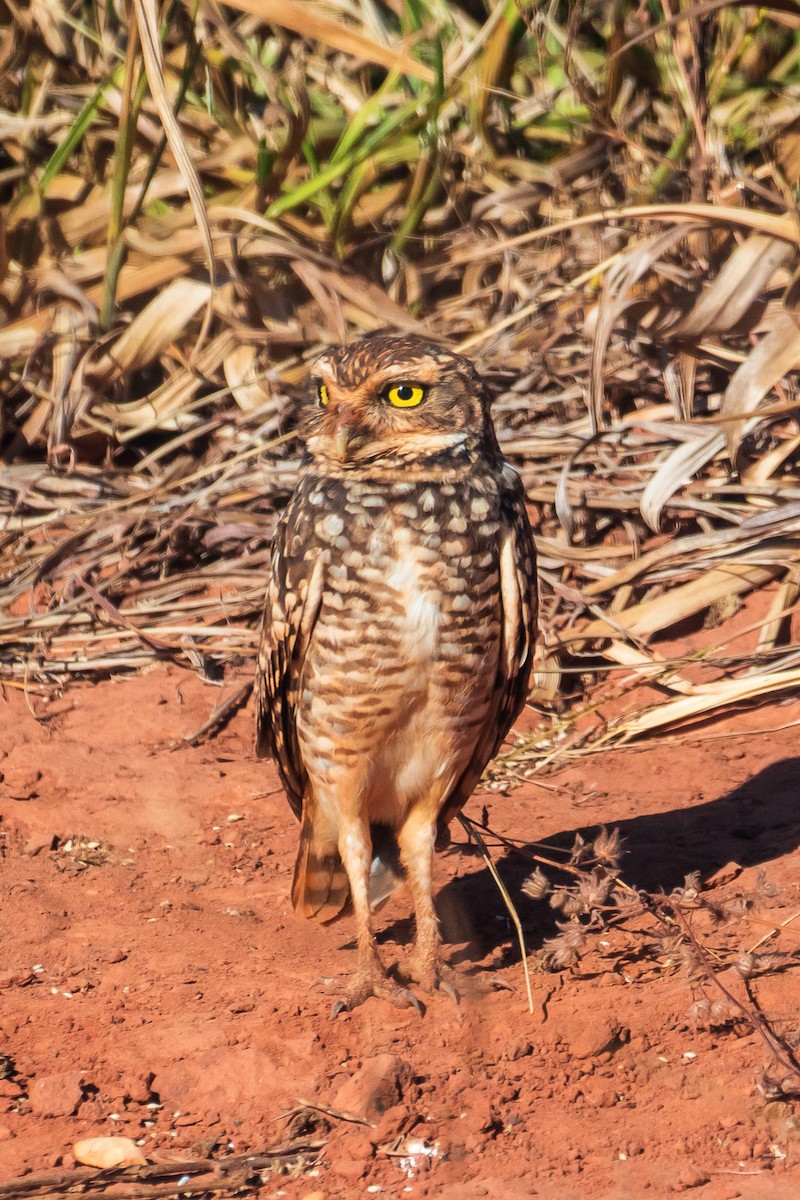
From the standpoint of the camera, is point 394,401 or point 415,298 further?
point 415,298

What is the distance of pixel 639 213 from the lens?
4.55m

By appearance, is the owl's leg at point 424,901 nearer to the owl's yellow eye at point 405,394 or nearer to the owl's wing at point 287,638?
the owl's wing at point 287,638

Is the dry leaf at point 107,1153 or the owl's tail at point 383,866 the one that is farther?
the owl's tail at point 383,866

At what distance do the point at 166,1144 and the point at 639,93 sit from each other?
570 centimetres

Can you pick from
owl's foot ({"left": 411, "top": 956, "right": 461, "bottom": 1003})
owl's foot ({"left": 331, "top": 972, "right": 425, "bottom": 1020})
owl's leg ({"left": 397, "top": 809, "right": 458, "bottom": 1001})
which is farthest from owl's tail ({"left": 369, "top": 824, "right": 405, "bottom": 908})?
owl's foot ({"left": 331, "top": 972, "right": 425, "bottom": 1020})

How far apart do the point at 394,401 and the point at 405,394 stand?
34 millimetres

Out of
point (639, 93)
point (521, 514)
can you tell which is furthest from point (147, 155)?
point (521, 514)

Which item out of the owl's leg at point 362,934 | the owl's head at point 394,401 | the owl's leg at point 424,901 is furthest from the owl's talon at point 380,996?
the owl's head at point 394,401

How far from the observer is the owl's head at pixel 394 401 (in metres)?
3.30

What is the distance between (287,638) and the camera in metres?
3.57

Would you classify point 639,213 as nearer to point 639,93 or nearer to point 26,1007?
point 639,93

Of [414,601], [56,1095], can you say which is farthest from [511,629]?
[56,1095]

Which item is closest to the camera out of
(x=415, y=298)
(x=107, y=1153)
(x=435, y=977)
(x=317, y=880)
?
(x=107, y=1153)

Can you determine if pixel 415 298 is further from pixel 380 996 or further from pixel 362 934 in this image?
pixel 380 996
